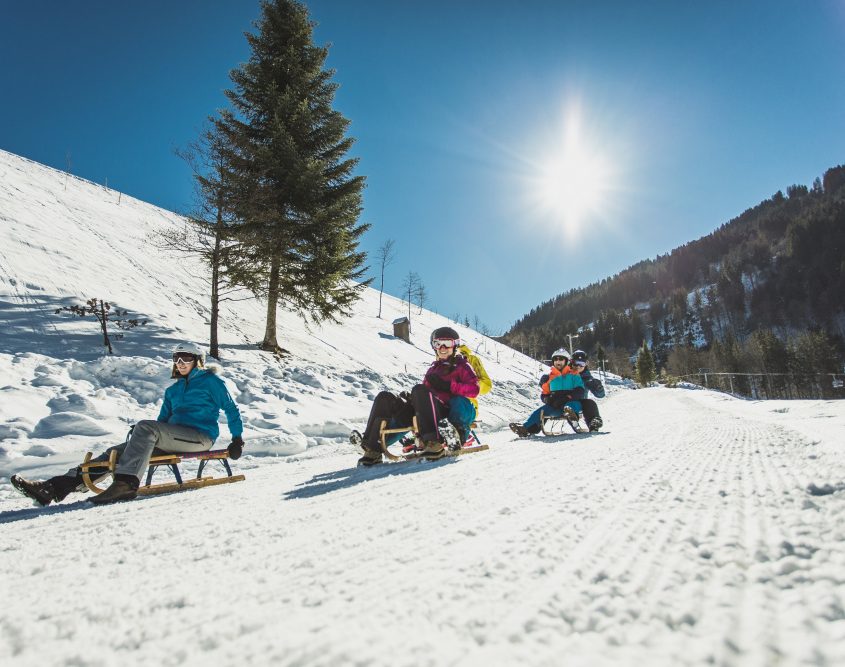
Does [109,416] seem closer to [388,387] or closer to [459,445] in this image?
Result: [459,445]

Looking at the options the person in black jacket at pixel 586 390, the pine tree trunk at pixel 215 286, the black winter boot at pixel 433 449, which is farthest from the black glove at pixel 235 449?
the pine tree trunk at pixel 215 286

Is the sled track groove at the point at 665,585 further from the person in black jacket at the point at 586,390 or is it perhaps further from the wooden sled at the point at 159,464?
the person in black jacket at the point at 586,390

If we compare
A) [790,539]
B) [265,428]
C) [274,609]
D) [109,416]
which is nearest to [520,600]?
[274,609]

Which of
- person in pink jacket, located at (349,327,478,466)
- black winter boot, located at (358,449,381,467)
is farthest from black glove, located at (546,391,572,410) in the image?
black winter boot, located at (358,449,381,467)

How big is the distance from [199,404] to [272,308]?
9699mm

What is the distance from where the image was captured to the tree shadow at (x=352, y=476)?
2821 millimetres

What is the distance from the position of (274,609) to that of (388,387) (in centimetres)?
1038

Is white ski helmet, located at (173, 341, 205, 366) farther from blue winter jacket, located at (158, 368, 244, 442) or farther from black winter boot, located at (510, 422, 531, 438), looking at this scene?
black winter boot, located at (510, 422, 531, 438)

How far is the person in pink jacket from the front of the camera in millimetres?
3965

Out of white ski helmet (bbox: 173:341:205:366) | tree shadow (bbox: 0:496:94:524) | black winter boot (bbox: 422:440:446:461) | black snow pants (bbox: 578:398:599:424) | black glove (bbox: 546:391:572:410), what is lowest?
tree shadow (bbox: 0:496:94:524)

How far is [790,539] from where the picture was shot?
119 cm

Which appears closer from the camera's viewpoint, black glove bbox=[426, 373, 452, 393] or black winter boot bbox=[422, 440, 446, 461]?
black winter boot bbox=[422, 440, 446, 461]

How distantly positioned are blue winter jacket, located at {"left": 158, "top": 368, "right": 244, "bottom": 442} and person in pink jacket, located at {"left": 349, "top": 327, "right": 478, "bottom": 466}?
124cm

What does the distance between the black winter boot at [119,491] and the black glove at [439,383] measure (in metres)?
2.73
